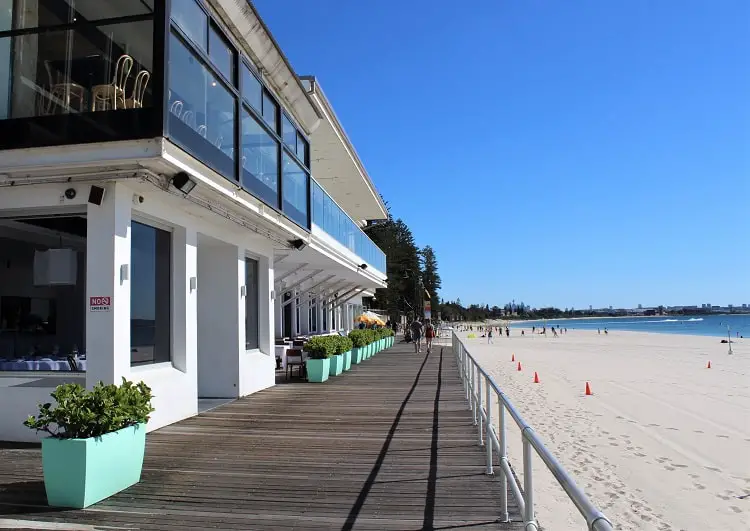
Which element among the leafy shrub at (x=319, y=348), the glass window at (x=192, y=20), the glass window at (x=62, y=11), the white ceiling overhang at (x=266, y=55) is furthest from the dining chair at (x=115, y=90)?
the leafy shrub at (x=319, y=348)

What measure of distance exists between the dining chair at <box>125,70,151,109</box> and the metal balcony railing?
671 centimetres

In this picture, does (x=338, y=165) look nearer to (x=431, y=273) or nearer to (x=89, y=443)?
(x=89, y=443)

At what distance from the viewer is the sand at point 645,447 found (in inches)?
279

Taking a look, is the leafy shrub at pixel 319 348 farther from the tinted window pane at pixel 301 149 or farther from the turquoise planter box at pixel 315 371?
the tinted window pane at pixel 301 149

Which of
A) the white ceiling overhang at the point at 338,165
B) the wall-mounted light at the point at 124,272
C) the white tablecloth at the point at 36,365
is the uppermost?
the white ceiling overhang at the point at 338,165

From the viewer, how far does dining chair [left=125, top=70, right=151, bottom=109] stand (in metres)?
6.66

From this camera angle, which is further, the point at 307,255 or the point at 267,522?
the point at 307,255

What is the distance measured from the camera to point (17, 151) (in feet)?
21.4

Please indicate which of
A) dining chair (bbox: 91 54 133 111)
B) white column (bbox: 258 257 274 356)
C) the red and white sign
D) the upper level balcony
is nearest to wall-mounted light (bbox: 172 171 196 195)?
the upper level balcony

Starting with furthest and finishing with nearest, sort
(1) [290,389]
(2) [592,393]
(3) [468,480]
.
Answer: (2) [592,393]
(1) [290,389]
(3) [468,480]

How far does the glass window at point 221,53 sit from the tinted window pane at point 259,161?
68 cm

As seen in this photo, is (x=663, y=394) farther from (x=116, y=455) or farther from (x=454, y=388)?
(x=116, y=455)

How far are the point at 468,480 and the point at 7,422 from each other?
5585 millimetres

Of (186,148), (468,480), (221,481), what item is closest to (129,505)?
(221,481)
